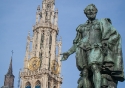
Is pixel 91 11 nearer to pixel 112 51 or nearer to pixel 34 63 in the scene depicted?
pixel 112 51

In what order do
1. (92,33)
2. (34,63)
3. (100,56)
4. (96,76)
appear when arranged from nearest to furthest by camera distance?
(96,76) → (100,56) → (92,33) → (34,63)

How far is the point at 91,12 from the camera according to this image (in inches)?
267

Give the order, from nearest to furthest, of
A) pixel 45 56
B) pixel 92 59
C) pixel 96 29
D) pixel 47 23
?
pixel 92 59 → pixel 96 29 → pixel 45 56 → pixel 47 23

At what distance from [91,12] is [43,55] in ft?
253

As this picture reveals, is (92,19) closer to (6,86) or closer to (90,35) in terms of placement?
(90,35)

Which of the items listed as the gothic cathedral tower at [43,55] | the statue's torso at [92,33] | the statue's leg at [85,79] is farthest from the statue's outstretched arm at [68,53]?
the gothic cathedral tower at [43,55]

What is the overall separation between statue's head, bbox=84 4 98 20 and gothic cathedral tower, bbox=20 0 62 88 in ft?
237

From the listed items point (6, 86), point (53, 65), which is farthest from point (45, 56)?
point (6, 86)

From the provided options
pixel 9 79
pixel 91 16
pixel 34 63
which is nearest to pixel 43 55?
pixel 34 63

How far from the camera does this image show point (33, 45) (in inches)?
3430

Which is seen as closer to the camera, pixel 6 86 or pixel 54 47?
pixel 54 47

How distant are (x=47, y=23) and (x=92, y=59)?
8224cm

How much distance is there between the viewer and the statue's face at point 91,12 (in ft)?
22.2

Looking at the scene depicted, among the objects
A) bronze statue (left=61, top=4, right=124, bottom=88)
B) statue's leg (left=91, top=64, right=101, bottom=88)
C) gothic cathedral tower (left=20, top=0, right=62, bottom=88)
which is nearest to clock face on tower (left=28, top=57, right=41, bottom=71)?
gothic cathedral tower (left=20, top=0, right=62, bottom=88)
